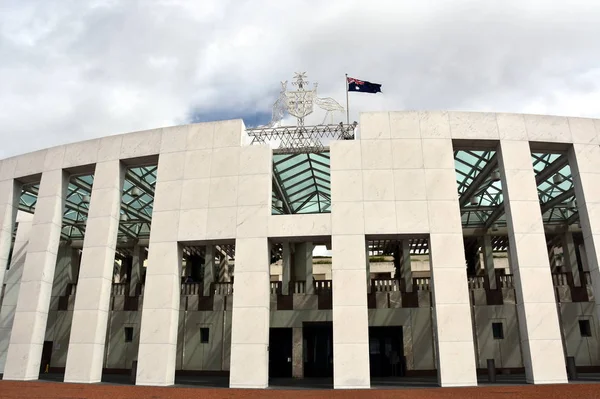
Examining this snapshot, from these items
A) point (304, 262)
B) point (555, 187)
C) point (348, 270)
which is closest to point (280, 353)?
point (304, 262)

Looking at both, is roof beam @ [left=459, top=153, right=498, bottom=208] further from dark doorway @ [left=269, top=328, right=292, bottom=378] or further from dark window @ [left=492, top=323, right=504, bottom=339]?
dark doorway @ [left=269, top=328, right=292, bottom=378]

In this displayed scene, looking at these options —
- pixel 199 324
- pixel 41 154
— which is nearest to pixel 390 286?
pixel 199 324

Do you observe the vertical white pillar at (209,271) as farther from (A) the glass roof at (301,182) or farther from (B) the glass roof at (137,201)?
(A) the glass roof at (301,182)

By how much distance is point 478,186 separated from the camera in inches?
988

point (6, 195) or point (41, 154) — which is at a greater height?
point (41, 154)

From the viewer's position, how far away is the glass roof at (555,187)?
22359 millimetres

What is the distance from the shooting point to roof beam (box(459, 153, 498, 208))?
71.7 ft

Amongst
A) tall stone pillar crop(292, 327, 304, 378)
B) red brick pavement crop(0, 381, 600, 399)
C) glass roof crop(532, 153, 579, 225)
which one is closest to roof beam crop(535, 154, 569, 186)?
glass roof crop(532, 153, 579, 225)

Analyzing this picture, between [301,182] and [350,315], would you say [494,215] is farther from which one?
[350,315]

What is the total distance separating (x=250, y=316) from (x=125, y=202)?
53.7 feet

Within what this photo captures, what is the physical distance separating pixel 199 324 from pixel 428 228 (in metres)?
19.0

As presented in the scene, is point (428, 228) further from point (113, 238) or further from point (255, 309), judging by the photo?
point (113, 238)

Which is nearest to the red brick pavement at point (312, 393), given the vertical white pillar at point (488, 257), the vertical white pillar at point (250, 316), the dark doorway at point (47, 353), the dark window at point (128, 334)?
the vertical white pillar at point (250, 316)

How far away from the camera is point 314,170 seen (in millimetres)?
27094
